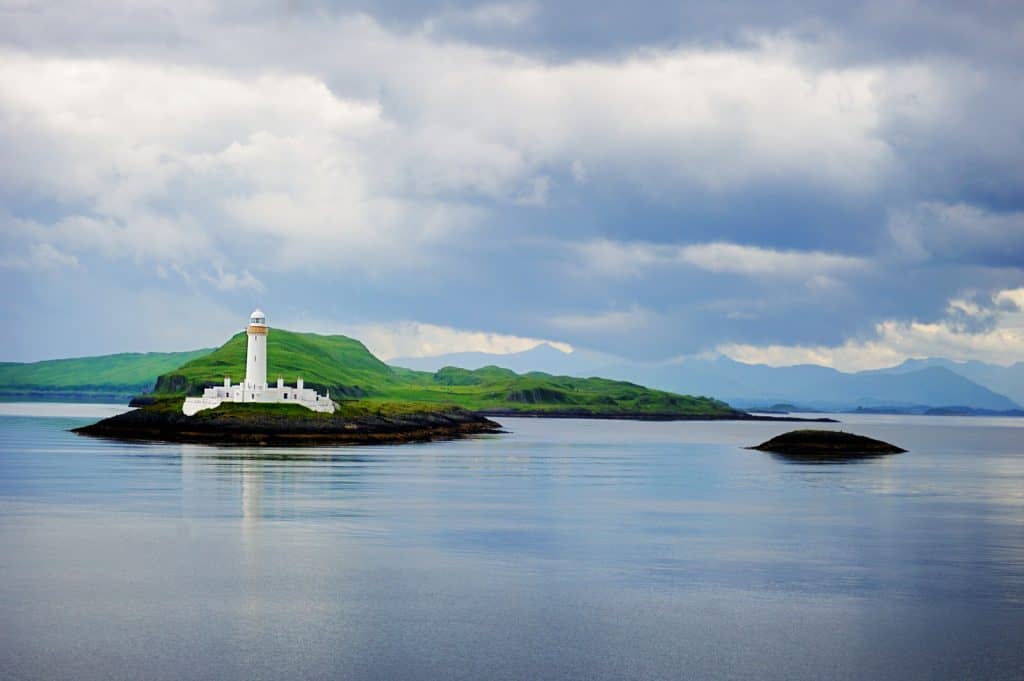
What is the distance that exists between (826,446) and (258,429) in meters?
66.3

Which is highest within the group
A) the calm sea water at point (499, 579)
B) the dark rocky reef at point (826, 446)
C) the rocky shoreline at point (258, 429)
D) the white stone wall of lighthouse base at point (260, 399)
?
the white stone wall of lighthouse base at point (260, 399)

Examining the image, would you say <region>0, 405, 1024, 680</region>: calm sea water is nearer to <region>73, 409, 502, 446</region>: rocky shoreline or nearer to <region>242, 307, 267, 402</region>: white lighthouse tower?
<region>73, 409, 502, 446</region>: rocky shoreline

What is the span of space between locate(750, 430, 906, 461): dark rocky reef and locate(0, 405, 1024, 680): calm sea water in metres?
45.9

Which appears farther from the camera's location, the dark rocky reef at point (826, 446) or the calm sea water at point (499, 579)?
the dark rocky reef at point (826, 446)

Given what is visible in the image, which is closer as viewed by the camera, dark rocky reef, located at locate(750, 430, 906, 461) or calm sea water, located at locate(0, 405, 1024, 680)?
calm sea water, located at locate(0, 405, 1024, 680)

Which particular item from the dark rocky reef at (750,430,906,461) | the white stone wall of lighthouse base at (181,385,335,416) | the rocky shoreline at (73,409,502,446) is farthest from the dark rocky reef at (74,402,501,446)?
the dark rocky reef at (750,430,906,461)

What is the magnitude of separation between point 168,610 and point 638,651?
13.9m

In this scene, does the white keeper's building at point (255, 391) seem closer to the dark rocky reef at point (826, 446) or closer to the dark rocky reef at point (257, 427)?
the dark rocky reef at point (257, 427)

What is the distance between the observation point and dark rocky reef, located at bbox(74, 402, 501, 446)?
403 ft

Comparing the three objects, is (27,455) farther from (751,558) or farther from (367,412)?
(751,558)

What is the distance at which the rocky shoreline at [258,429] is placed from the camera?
122812mm

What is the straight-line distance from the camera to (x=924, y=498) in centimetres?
7019

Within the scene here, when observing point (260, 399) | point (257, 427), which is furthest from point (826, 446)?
point (260, 399)

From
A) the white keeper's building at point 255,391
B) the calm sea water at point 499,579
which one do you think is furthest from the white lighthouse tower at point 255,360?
the calm sea water at point 499,579
